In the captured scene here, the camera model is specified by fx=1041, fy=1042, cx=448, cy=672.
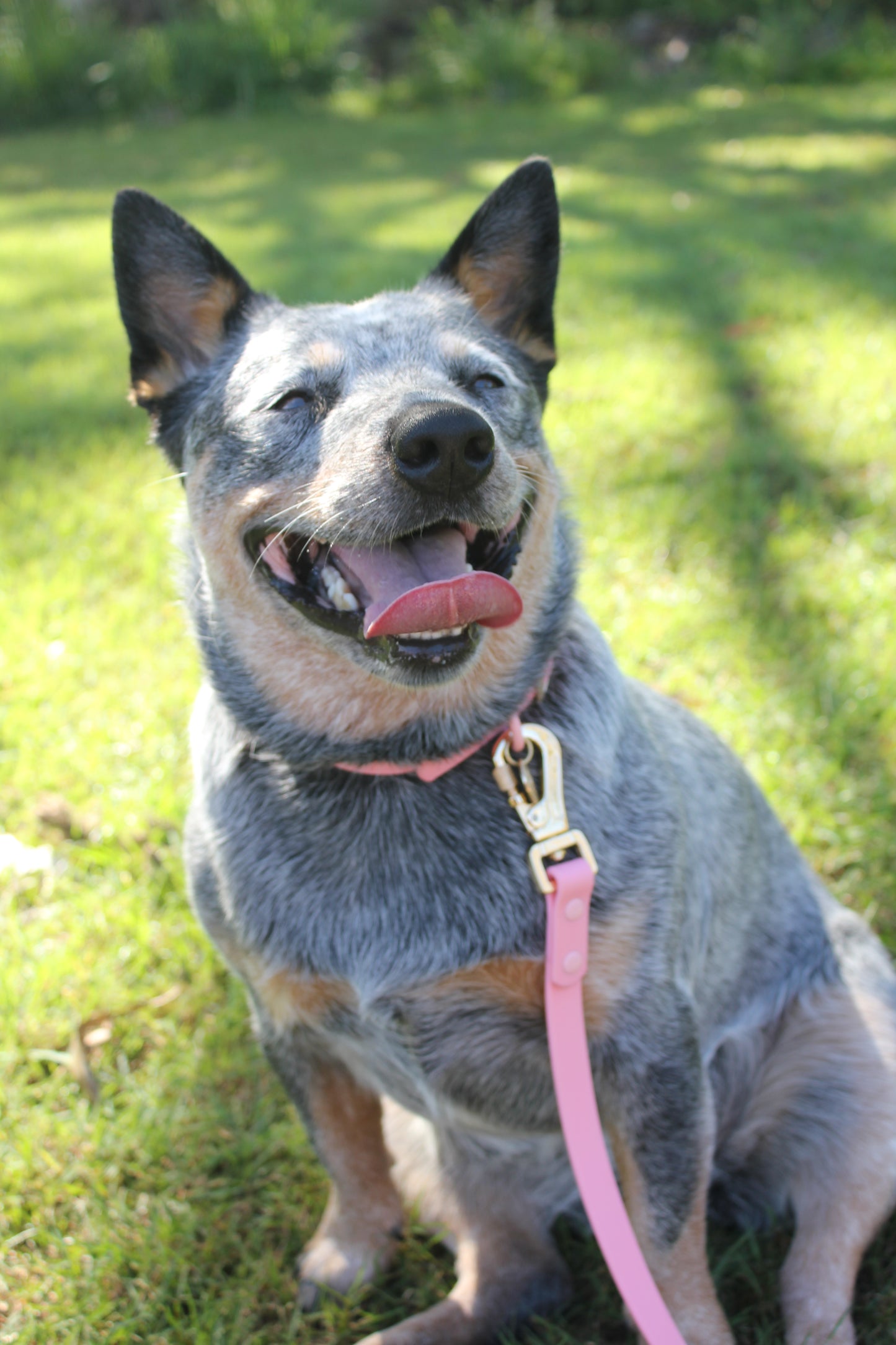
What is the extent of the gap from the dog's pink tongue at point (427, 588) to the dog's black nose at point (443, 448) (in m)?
0.16

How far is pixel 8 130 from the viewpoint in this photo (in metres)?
14.0

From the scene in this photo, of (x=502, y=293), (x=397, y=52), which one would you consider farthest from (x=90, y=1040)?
(x=397, y=52)

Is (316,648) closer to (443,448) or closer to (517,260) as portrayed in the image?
(443,448)

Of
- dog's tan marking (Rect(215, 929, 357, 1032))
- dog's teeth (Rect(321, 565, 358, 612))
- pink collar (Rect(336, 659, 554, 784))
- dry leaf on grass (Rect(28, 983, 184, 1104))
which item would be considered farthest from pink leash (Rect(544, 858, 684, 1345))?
dry leaf on grass (Rect(28, 983, 184, 1104))

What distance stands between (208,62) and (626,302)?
35.0 feet

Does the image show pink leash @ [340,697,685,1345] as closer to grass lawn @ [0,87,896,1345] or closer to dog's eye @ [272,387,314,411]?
grass lawn @ [0,87,896,1345]

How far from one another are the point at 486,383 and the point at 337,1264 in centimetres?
189

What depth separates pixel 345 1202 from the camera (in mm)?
2244

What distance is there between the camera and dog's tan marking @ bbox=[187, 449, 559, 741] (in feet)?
6.70

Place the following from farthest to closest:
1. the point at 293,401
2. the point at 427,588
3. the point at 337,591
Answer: the point at 293,401
the point at 337,591
the point at 427,588

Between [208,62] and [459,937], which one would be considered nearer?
[459,937]

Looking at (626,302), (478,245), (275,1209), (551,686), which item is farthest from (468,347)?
(626,302)

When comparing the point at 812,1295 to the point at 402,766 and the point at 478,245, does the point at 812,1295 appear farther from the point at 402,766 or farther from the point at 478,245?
the point at 478,245

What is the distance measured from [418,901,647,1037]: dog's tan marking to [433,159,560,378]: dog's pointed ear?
1.36 m
